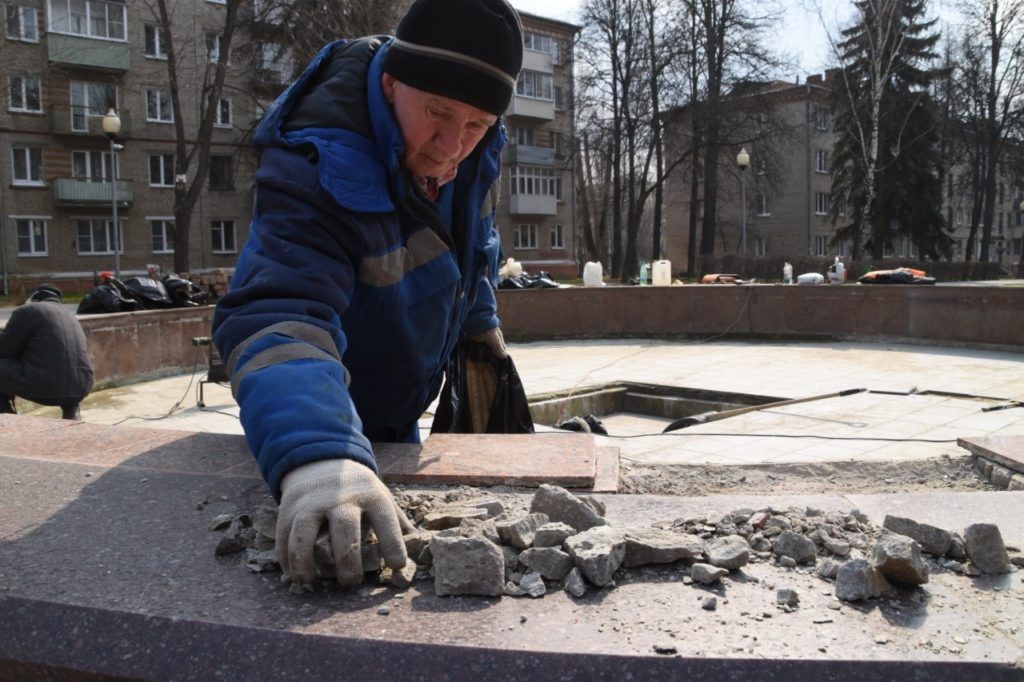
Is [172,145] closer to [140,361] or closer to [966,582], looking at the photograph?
[140,361]

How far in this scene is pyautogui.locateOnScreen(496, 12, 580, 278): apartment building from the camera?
43.8 meters

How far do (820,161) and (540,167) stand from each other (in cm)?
1765

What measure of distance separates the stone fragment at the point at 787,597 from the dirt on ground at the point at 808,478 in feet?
4.13

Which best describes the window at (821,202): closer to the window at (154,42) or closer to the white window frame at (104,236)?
A: the window at (154,42)

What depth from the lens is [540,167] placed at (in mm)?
44844

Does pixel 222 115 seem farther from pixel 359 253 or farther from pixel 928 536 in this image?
pixel 928 536

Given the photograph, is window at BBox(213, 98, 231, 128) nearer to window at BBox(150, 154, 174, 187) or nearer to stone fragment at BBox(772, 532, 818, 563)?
window at BBox(150, 154, 174, 187)

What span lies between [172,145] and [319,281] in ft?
120

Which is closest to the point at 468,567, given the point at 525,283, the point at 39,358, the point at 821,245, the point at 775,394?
the point at 39,358

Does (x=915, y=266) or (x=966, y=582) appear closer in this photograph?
(x=966, y=582)

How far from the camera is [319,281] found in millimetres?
1880

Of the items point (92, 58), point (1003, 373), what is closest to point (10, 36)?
point (92, 58)

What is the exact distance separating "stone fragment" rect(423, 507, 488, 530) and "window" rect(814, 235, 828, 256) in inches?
1999

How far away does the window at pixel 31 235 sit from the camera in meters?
31.5
